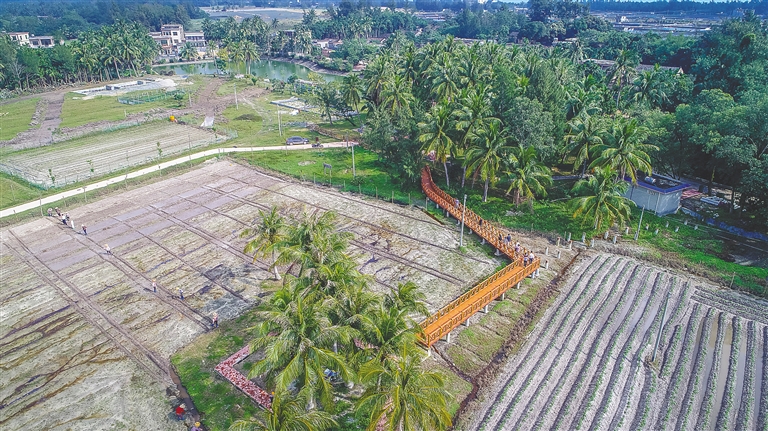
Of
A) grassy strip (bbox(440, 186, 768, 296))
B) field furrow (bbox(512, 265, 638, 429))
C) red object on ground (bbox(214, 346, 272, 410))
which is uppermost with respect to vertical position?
grassy strip (bbox(440, 186, 768, 296))

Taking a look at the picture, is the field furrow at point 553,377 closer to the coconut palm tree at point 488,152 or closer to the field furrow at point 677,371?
the field furrow at point 677,371

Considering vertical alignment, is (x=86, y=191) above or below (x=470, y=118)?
below

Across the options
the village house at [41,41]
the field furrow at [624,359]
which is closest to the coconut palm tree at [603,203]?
the field furrow at [624,359]

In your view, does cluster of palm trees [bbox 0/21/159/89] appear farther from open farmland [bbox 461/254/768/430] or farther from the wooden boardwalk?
open farmland [bbox 461/254/768/430]

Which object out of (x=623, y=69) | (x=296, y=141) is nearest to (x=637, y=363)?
(x=296, y=141)

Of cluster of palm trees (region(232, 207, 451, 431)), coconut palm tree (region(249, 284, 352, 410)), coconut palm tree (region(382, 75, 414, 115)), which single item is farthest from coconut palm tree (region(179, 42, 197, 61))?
coconut palm tree (region(249, 284, 352, 410))

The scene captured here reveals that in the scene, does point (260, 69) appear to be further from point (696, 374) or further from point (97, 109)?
point (696, 374)
